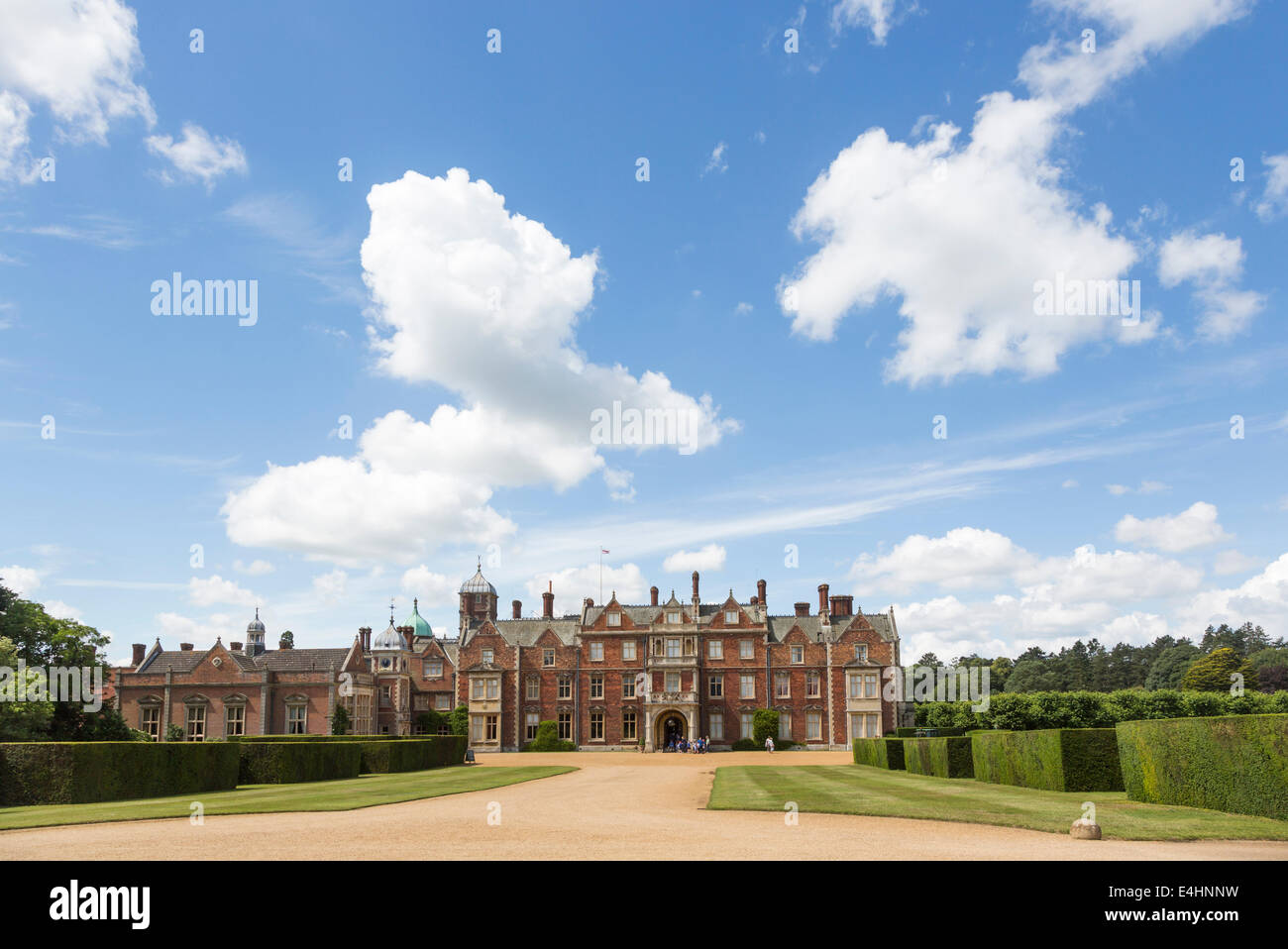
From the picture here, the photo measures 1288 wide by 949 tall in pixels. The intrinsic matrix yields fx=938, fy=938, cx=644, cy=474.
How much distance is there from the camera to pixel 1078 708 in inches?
1670

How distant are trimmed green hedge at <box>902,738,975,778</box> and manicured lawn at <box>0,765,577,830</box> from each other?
50.5 ft

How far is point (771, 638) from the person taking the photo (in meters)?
69.8

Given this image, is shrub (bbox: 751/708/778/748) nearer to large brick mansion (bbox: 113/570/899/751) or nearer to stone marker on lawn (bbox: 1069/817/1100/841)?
large brick mansion (bbox: 113/570/899/751)

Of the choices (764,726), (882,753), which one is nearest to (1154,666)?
(764,726)

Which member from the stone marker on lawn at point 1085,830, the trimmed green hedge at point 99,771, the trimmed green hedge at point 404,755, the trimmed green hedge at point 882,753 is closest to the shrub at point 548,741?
the trimmed green hedge at point 404,755

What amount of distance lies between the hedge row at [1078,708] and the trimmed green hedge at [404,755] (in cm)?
2582

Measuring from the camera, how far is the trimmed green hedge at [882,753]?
40.2m

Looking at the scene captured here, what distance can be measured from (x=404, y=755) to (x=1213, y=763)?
1287 inches

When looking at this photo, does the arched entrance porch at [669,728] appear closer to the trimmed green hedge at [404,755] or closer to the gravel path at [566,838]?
the trimmed green hedge at [404,755]

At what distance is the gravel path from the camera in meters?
14.2
